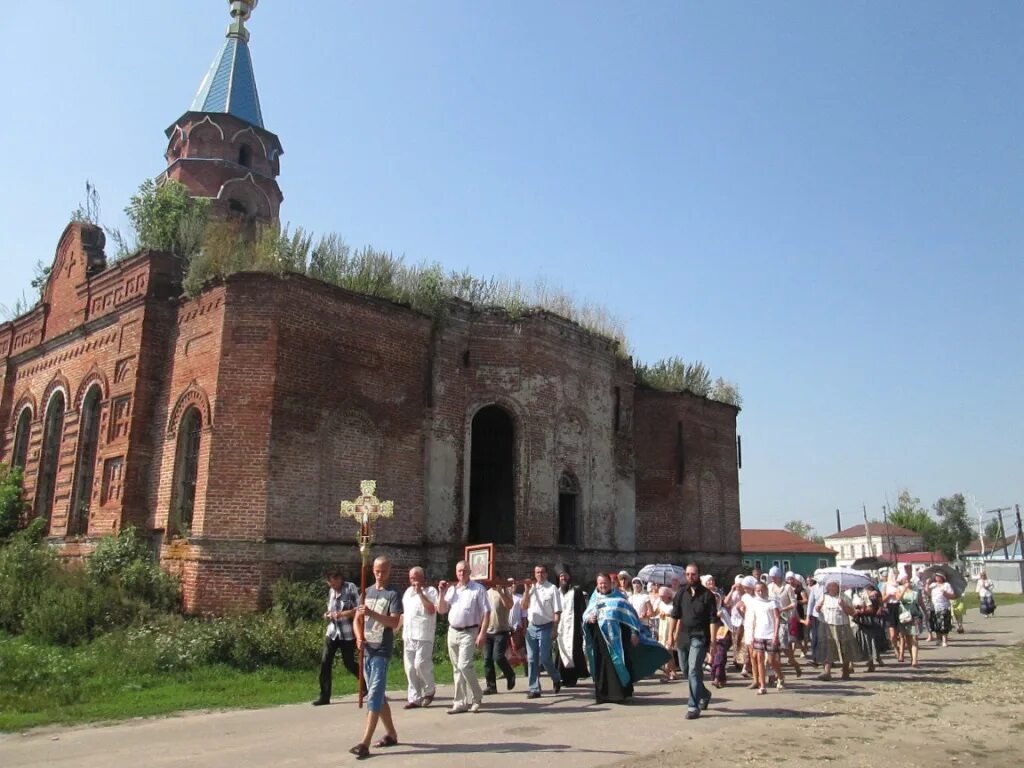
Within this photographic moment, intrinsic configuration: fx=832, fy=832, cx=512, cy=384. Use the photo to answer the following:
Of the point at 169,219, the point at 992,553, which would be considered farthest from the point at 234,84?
the point at 992,553

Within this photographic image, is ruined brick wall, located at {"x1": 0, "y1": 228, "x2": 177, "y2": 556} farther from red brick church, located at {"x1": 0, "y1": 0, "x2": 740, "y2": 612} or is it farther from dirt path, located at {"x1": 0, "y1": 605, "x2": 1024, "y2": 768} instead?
dirt path, located at {"x1": 0, "y1": 605, "x2": 1024, "y2": 768}

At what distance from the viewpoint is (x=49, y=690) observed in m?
10.9

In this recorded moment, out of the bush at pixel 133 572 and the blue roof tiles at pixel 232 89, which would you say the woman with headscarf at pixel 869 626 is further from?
the blue roof tiles at pixel 232 89

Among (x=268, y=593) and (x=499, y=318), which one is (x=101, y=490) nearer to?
(x=268, y=593)

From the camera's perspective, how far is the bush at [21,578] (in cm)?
1514

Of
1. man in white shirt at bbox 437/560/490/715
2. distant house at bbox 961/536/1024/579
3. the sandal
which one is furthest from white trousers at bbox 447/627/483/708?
distant house at bbox 961/536/1024/579

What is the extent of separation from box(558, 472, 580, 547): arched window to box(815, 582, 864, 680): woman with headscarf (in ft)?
27.4

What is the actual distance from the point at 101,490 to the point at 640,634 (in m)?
Answer: 12.1

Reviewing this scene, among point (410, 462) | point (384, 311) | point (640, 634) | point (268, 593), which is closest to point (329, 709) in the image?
point (640, 634)

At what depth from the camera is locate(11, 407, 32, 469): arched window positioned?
71.2 ft

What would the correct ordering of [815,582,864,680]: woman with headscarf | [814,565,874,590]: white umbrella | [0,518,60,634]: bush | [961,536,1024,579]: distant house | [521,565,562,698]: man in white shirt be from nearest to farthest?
1. [521,565,562,698]: man in white shirt
2. [815,582,864,680]: woman with headscarf
3. [814,565,874,590]: white umbrella
4. [0,518,60,634]: bush
5. [961,536,1024,579]: distant house

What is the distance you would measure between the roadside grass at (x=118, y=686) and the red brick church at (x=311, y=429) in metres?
2.28

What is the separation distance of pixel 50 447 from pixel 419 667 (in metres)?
15.2

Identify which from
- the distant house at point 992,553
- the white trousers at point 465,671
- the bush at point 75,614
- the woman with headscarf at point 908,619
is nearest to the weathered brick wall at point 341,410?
the bush at point 75,614
